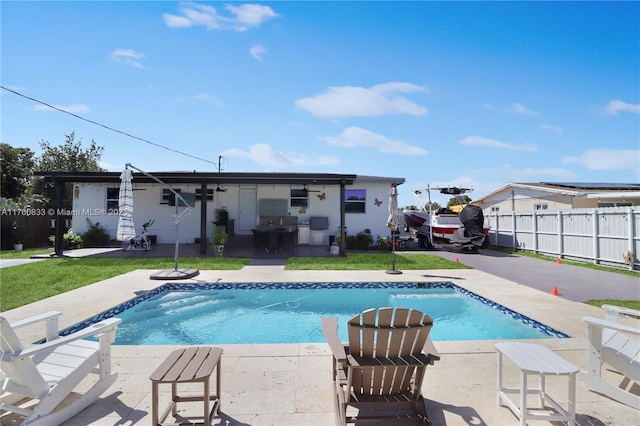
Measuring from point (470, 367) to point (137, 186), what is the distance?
15094 millimetres

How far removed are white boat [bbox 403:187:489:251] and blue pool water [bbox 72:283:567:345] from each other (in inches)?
289

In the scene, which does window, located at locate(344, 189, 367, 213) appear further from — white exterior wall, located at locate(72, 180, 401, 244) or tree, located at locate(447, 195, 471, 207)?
tree, located at locate(447, 195, 471, 207)

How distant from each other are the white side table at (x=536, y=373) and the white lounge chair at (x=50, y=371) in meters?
3.43

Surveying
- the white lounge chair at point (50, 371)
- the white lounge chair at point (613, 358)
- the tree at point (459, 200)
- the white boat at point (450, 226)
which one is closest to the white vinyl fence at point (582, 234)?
the white boat at point (450, 226)

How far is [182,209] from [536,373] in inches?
575

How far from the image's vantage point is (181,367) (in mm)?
2229

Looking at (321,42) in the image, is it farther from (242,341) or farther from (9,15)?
(242,341)

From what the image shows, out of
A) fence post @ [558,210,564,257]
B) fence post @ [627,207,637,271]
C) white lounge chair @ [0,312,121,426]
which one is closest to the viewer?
white lounge chair @ [0,312,121,426]

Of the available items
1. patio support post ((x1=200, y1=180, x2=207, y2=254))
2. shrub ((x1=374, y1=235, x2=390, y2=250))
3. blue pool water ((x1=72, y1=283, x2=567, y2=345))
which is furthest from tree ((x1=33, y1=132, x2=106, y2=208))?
shrub ((x1=374, y1=235, x2=390, y2=250))

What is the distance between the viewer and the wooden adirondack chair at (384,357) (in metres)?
2.25

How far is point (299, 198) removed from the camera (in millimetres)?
14984

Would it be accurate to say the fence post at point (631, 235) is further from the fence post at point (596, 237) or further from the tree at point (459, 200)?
the tree at point (459, 200)

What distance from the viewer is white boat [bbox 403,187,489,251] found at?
14016 millimetres

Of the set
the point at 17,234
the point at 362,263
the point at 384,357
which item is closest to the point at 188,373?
the point at 384,357
